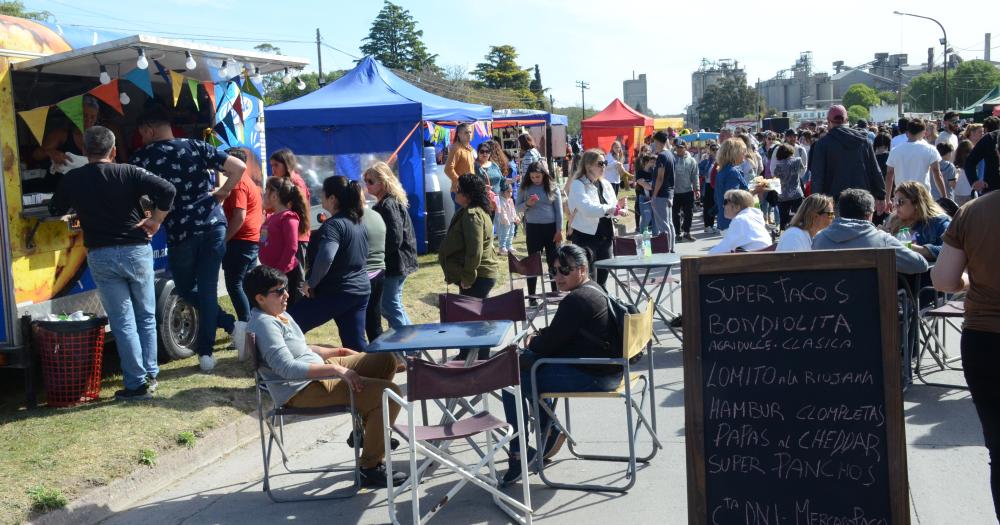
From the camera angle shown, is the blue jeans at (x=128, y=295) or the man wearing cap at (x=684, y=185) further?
the man wearing cap at (x=684, y=185)

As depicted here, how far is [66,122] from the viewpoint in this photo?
26.3ft

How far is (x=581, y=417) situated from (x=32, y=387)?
12.8ft

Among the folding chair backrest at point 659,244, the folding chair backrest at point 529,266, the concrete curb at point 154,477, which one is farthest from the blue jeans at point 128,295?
the folding chair backrest at point 659,244

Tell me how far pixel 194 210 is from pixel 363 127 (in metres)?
6.45

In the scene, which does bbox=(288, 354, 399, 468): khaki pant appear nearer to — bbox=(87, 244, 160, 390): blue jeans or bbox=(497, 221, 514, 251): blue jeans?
bbox=(87, 244, 160, 390): blue jeans

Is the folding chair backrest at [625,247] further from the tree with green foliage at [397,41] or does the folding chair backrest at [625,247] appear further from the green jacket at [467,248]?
the tree with green foliage at [397,41]

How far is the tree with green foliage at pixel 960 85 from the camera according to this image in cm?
11912

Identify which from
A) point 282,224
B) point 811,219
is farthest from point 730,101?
point 282,224

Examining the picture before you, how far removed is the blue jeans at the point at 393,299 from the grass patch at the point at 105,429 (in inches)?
51.1

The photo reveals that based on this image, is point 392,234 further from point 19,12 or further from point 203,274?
point 19,12

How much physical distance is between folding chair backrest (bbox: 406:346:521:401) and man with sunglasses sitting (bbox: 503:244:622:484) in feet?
2.02

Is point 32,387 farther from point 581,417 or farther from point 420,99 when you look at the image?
point 420,99

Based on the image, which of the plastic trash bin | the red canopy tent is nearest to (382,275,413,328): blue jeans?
the plastic trash bin

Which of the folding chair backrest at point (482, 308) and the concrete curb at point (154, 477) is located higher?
the folding chair backrest at point (482, 308)
